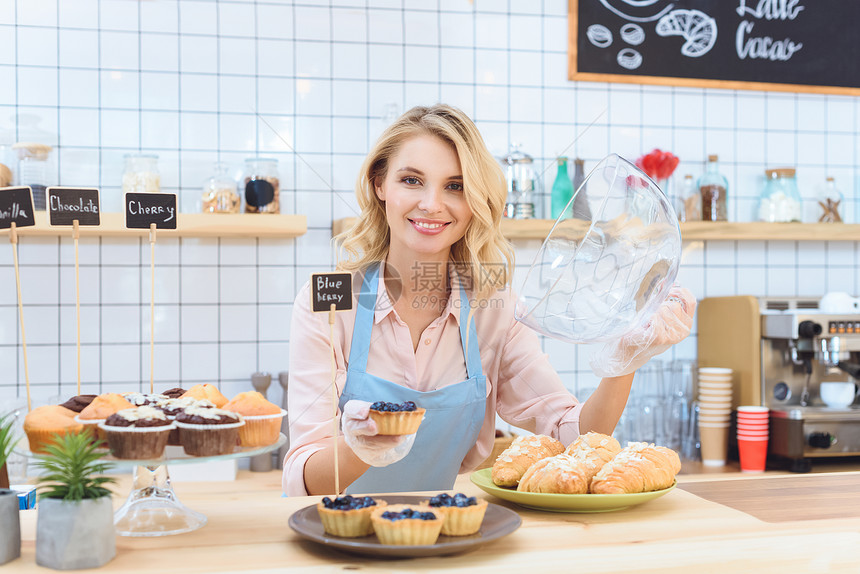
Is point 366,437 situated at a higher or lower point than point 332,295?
lower

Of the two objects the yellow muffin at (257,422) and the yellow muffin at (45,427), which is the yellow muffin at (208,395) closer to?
the yellow muffin at (257,422)

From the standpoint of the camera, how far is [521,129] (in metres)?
2.93

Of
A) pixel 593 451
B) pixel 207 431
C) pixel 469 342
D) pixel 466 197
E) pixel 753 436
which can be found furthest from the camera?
pixel 753 436

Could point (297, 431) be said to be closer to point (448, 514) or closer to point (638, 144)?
point (448, 514)

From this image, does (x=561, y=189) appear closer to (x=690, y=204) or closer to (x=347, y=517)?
(x=690, y=204)

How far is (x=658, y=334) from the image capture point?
3.87 ft

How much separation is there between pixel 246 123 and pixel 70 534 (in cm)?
208

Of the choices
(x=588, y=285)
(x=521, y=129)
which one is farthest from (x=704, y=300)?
(x=588, y=285)

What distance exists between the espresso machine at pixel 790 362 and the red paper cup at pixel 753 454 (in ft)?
0.12

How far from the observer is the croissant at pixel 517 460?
3.73ft

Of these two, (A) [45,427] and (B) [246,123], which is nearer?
(A) [45,427]

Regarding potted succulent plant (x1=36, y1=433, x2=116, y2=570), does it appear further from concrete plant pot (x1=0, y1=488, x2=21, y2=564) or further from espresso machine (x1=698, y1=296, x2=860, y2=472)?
espresso machine (x1=698, y1=296, x2=860, y2=472)

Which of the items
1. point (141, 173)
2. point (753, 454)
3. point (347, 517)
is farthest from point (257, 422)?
point (753, 454)

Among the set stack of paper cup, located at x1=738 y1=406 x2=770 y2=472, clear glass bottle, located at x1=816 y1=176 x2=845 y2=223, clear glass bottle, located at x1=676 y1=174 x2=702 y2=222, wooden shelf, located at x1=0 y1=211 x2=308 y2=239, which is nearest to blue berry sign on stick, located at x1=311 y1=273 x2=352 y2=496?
wooden shelf, located at x1=0 y1=211 x2=308 y2=239
